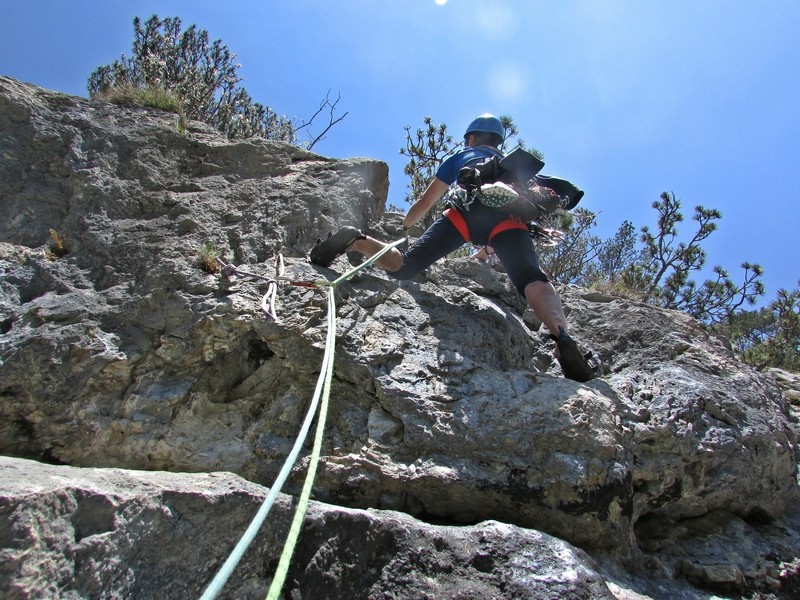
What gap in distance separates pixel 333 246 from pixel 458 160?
1.26 meters

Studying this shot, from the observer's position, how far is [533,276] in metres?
3.35

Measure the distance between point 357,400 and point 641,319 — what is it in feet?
7.36

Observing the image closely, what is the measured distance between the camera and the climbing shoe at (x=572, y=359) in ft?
10.0

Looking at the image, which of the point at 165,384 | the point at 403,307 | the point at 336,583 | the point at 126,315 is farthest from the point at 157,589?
the point at 403,307

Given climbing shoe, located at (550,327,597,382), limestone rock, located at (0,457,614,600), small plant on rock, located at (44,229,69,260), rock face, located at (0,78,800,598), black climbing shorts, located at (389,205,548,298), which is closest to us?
limestone rock, located at (0,457,614,600)

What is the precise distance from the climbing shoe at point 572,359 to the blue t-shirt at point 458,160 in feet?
5.04

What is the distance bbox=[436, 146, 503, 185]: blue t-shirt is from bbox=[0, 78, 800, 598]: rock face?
0.90 m

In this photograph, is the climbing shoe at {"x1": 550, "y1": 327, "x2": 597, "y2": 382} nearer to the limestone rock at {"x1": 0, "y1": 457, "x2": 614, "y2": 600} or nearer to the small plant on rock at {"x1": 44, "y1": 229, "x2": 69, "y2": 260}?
the limestone rock at {"x1": 0, "y1": 457, "x2": 614, "y2": 600}

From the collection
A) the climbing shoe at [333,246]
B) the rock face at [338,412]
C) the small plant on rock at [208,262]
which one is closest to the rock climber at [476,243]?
the climbing shoe at [333,246]

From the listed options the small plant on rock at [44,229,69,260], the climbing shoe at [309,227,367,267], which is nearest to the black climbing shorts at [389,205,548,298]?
the climbing shoe at [309,227,367,267]

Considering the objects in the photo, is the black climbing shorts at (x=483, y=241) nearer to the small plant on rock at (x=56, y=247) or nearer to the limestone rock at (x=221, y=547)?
the limestone rock at (x=221, y=547)

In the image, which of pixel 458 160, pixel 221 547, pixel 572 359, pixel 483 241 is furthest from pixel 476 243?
pixel 221 547

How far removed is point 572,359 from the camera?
305 cm

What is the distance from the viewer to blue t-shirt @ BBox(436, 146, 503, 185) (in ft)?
13.0
